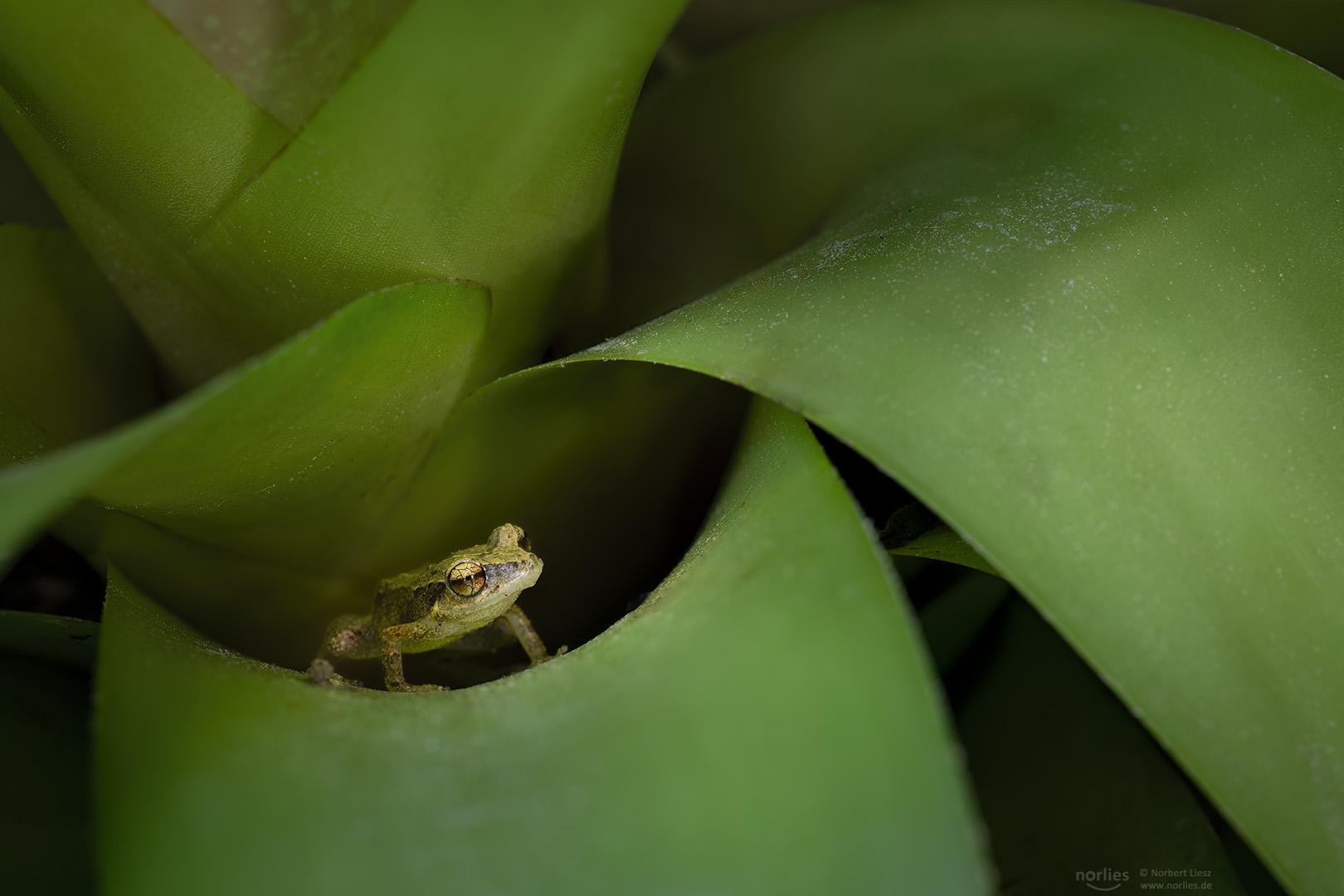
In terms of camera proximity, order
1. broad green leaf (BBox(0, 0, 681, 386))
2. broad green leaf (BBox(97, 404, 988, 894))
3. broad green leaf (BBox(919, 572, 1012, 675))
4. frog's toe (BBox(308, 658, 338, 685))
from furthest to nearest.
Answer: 1. broad green leaf (BBox(919, 572, 1012, 675))
2. frog's toe (BBox(308, 658, 338, 685))
3. broad green leaf (BBox(0, 0, 681, 386))
4. broad green leaf (BBox(97, 404, 988, 894))

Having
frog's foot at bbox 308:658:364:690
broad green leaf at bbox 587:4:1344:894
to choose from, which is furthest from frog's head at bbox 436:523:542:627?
broad green leaf at bbox 587:4:1344:894

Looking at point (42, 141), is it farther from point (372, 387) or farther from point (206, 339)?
point (372, 387)

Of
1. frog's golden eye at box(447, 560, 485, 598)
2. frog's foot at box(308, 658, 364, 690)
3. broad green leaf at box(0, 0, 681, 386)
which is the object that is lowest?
frog's foot at box(308, 658, 364, 690)

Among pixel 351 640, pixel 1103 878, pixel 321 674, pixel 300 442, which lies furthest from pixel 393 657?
pixel 1103 878

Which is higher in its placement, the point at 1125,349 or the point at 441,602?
the point at 441,602

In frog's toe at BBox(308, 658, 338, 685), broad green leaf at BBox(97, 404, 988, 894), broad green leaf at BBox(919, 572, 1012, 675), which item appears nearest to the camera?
broad green leaf at BBox(97, 404, 988, 894)

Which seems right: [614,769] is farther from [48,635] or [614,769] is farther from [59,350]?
[59,350]

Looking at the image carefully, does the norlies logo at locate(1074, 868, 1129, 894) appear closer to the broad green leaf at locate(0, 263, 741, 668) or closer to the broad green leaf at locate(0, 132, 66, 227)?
the broad green leaf at locate(0, 263, 741, 668)
